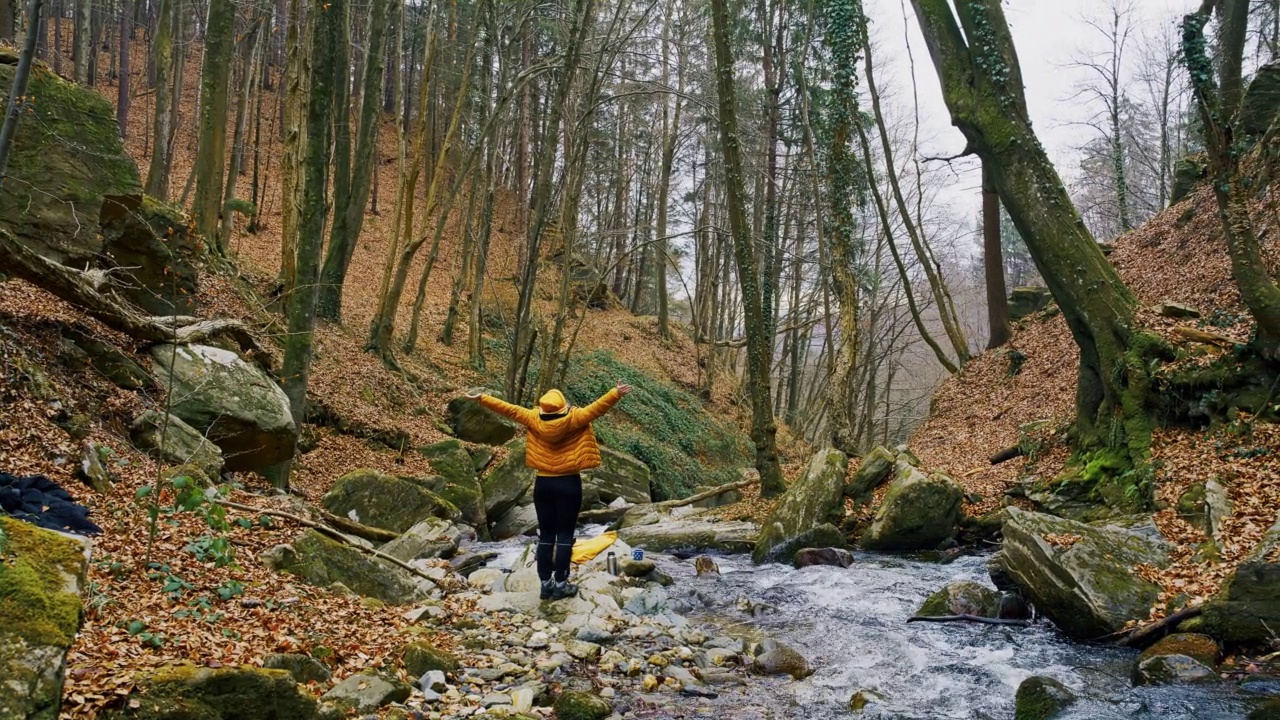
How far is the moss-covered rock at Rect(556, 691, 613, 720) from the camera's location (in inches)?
187

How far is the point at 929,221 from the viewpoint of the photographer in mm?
27391

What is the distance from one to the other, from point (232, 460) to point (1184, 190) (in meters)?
21.4

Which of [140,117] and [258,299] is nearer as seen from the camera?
[258,299]

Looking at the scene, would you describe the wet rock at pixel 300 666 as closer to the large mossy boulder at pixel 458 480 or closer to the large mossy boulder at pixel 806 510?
the large mossy boulder at pixel 806 510

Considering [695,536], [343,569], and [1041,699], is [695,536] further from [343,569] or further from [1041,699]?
[1041,699]

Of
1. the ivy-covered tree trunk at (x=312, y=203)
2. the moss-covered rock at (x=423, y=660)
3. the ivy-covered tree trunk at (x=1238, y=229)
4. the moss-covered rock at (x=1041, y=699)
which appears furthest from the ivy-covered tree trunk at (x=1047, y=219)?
the ivy-covered tree trunk at (x=312, y=203)

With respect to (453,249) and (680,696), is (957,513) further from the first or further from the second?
(453,249)

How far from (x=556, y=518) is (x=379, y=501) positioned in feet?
12.6

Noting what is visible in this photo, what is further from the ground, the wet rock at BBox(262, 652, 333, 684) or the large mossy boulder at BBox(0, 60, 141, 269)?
the large mossy boulder at BBox(0, 60, 141, 269)

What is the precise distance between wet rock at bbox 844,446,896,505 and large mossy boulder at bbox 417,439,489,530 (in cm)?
556

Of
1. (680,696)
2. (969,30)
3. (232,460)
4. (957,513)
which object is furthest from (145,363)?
(969,30)

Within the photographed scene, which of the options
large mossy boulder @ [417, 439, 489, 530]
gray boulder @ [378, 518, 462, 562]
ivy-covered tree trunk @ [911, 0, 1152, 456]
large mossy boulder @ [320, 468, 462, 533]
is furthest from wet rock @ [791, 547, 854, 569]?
large mossy boulder @ [417, 439, 489, 530]

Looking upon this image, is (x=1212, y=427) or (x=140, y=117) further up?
(x=140, y=117)

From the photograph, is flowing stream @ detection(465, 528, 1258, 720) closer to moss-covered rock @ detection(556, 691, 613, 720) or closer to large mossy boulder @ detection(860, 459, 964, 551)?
moss-covered rock @ detection(556, 691, 613, 720)
